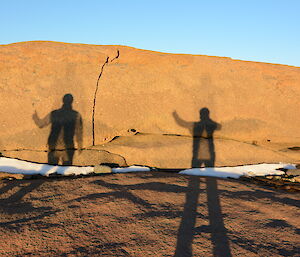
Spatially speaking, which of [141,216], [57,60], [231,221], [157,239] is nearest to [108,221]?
[141,216]

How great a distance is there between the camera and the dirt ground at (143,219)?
80.8 inches

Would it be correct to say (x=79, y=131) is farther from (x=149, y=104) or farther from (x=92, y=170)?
(x=149, y=104)

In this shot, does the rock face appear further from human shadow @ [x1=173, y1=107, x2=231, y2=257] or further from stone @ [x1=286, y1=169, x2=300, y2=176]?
stone @ [x1=286, y1=169, x2=300, y2=176]

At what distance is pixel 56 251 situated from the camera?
1.98m

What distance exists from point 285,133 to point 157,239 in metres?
4.88

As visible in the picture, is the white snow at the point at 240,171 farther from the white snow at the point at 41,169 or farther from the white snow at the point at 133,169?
the white snow at the point at 41,169

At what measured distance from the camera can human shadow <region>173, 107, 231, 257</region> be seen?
2109mm

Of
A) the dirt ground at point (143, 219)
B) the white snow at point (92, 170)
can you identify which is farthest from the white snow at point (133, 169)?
the dirt ground at point (143, 219)

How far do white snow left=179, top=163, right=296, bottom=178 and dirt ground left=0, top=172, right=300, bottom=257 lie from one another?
1.44 metres

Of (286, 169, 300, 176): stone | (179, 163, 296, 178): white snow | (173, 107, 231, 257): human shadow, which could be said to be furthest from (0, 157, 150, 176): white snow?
(286, 169, 300, 176): stone

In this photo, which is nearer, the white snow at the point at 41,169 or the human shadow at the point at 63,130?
the white snow at the point at 41,169

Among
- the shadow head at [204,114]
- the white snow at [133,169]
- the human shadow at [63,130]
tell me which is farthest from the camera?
the shadow head at [204,114]

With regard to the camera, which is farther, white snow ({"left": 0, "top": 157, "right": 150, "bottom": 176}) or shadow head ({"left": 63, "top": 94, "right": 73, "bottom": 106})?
shadow head ({"left": 63, "top": 94, "right": 73, "bottom": 106})

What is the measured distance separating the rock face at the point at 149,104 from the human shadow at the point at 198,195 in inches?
1.2
